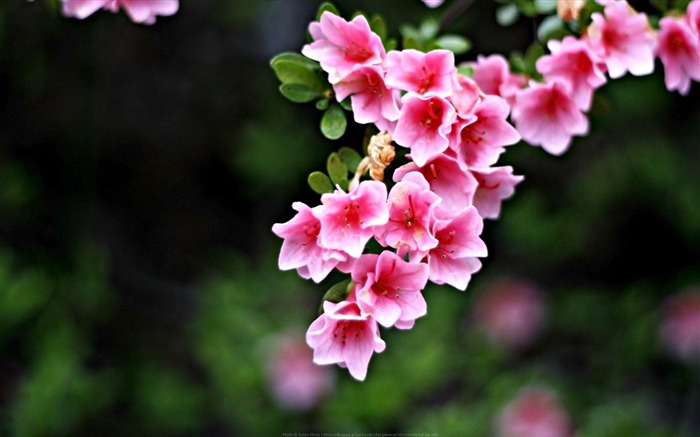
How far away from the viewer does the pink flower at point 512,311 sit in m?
3.61

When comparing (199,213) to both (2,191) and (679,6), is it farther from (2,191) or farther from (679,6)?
(679,6)

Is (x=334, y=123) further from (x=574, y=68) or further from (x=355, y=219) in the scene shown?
(x=574, y=68)

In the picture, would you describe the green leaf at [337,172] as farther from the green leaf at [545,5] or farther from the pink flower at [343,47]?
the green leaf at [545,5]

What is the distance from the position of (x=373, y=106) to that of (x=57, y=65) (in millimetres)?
2276

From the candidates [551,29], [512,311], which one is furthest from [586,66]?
[512,311]

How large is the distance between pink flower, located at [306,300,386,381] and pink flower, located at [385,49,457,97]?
35 cm

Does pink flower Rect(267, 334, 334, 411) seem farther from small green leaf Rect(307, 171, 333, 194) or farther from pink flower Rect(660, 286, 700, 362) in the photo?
small green leaf Rect(307, 171, 333, 194)

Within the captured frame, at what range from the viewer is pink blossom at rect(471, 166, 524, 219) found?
131cm

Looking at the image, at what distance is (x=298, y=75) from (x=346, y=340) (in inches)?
18.5

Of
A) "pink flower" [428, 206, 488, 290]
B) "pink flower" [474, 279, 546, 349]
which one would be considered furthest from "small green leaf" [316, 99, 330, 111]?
"pink flower" [474, 279, 546, 349]

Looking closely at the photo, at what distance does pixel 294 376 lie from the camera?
9.44 feet

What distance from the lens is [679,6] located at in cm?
149

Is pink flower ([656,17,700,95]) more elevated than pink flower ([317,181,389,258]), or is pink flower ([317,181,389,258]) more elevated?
pink flower ([656,17,700,95])

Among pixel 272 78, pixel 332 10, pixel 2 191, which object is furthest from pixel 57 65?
pixel 332 10
